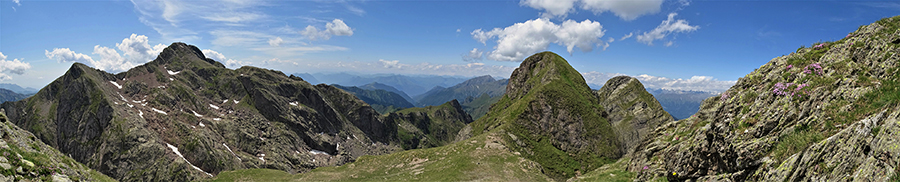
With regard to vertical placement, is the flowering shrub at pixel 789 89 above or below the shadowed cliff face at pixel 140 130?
above

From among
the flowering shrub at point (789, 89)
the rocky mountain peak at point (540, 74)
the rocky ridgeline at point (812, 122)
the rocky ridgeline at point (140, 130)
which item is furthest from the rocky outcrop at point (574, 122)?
the rocky ridgeline at point (140, 130)

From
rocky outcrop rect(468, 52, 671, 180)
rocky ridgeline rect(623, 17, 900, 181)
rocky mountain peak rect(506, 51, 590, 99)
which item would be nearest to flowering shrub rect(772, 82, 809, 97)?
rocky ridgeline rect(623, 17, 900, 181)

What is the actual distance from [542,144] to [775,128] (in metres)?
71.2

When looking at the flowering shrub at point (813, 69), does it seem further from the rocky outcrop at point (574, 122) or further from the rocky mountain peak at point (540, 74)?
the rocky mountain peak at point (540, 74)

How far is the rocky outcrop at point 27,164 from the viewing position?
57.7ft

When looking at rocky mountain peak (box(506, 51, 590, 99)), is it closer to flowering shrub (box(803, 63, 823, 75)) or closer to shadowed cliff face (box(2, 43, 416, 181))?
flowering shrub (box(803, 63, 823, 75))

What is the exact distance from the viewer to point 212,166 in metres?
148

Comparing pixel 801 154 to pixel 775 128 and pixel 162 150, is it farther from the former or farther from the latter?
pixel 162 150

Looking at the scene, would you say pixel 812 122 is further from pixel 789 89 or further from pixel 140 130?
pixel 140 130

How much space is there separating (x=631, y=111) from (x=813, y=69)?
91.5 meters

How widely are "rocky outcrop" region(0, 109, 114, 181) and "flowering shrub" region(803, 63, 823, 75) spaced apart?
44.3m

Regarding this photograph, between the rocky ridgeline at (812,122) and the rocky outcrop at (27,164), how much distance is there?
3646 centimetres

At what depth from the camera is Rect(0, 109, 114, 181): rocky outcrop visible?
57.7 feet

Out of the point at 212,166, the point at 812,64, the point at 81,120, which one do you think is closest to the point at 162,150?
the point at 212,166
